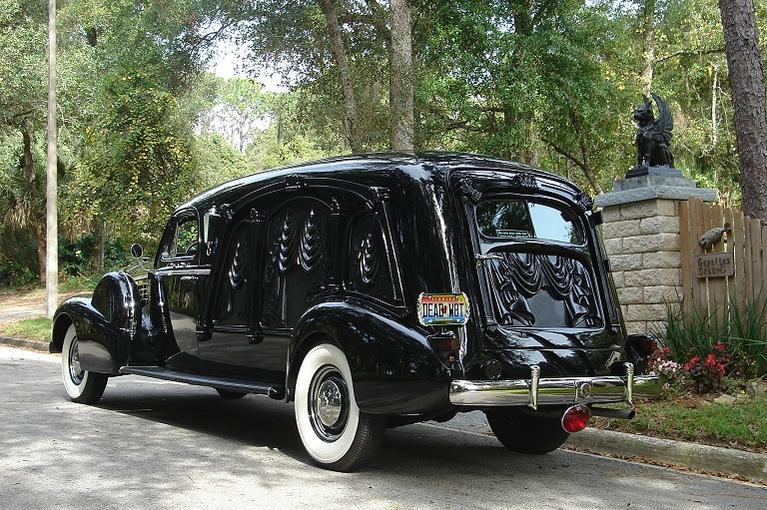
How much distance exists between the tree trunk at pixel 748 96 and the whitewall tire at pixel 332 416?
6.46 meters

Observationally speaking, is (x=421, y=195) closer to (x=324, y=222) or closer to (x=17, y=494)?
(x=324, y=222)

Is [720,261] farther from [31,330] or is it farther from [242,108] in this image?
[242,108]

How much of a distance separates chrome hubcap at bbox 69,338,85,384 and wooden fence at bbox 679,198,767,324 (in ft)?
21.7

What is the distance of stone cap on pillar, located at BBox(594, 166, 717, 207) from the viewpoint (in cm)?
1023

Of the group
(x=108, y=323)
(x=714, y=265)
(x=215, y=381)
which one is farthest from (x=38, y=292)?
(x=714, y=265)

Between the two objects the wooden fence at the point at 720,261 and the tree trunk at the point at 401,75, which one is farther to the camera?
the tree trunk at the point at 401,75

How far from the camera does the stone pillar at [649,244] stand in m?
10.2

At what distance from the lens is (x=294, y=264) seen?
7.11 meters

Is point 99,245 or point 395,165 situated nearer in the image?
point 395,165

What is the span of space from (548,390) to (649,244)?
200 inches

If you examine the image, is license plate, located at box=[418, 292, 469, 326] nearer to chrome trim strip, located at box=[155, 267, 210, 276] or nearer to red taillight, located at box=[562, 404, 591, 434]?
red taillight, located at box=[562, 404, 591, 434]

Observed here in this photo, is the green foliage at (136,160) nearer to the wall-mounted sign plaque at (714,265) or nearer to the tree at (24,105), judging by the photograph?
the tree at (24,105)

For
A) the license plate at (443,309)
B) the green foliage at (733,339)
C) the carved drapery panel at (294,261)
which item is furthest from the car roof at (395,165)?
the green foliage at (733,339)

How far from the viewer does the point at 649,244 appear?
10.3 m
